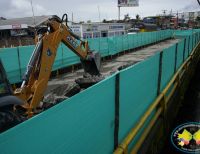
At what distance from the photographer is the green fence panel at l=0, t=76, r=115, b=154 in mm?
1676

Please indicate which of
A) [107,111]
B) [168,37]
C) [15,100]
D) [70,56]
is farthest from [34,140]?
[168,37]

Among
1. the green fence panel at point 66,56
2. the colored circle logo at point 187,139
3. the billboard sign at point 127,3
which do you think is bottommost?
the colored circle logo at point 187,139

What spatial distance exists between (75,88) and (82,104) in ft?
21.0

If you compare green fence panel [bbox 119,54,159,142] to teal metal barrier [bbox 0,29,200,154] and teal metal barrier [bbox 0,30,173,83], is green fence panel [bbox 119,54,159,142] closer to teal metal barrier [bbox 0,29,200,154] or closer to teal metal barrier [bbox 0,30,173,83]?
teal metal barrier [bbox 0,29,200,154]

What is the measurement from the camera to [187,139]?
5184mm

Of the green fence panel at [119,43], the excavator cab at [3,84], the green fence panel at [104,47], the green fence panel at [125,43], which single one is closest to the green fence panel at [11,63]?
the excavator cab at [3,84]

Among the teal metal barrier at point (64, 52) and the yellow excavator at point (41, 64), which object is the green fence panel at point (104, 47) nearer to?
the teal metal barrier at point (64, 52)

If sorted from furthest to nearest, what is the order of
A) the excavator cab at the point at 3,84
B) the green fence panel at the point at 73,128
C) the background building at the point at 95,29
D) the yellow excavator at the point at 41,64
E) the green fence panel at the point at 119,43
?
the background building at the point at 95,29
the green fence panel at the point at 119,43
the yellow excavator at the point at 41,64
the excavator cab at the point at 3,84
the green fence panel at the point at 73,128

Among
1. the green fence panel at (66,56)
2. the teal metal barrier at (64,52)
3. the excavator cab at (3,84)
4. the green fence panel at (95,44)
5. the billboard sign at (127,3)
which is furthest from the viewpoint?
the billboard sign at (127,3)

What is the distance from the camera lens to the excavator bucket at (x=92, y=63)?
966 cm

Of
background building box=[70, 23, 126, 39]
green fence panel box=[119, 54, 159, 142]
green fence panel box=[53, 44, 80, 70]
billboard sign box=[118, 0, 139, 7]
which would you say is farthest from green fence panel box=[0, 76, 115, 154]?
→ billboard sign box=[118, 0, 139, 7]

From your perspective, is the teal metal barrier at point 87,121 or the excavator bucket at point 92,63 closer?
the teal metal barrier at point 87,121

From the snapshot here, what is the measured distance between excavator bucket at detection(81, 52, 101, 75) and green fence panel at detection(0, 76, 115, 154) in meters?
6.58

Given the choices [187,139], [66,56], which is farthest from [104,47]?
[187,139]
